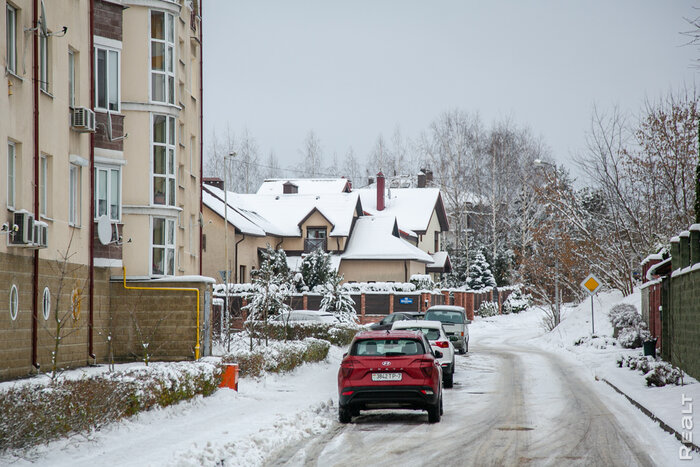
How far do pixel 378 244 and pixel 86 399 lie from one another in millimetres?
47602

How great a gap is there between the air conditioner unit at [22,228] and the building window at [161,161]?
8.95m

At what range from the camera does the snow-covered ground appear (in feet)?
34.3

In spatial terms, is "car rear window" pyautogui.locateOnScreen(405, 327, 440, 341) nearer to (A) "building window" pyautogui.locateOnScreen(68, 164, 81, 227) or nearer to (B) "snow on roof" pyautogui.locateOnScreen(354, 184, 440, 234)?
(A) "building window" pyautogui.locateOnScreen(68, 164, 81, 227)

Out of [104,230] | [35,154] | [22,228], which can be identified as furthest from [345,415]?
[104,230]

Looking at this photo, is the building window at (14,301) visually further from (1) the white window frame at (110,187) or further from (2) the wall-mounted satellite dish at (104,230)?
(1) the white window frame at (110,187)

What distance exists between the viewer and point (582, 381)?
21.8 metres

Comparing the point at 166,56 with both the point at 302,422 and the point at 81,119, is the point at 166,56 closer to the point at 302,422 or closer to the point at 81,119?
the point at 81,119

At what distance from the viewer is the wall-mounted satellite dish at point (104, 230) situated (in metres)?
22.2

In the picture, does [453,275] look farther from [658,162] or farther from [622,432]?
[622,432]

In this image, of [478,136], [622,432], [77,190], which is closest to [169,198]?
[77,190]

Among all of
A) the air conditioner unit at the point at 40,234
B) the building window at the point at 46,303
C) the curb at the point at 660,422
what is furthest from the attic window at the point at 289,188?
the curb at the point at 660,422

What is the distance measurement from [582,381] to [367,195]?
172 feet

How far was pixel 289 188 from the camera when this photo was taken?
70.1 metres

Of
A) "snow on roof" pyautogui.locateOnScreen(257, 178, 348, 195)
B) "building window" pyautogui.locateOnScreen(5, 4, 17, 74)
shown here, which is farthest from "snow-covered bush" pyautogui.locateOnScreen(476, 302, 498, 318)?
"building window" pyautogui.locateOnScreen(5, 4, 17, 74)
